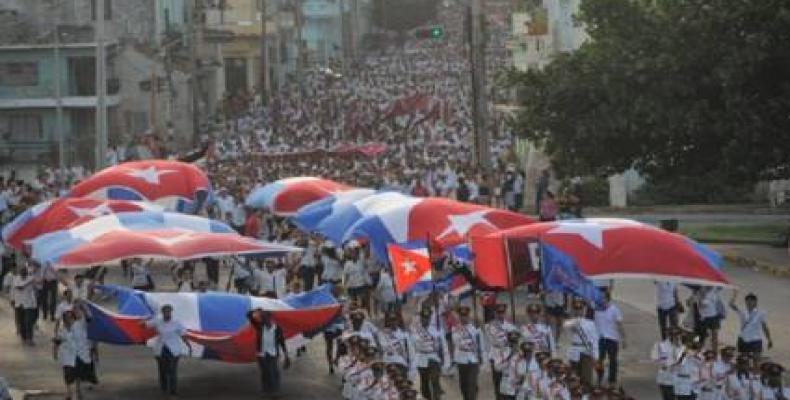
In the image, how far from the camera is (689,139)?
33.1 metres

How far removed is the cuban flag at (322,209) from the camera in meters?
27.2

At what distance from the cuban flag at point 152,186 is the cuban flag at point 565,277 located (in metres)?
11.3

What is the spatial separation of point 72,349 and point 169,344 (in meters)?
1.17

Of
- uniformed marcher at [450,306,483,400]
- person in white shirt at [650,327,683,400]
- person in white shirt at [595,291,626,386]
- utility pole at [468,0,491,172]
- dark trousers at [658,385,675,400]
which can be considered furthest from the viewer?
utility pole at [468,0,491,172]

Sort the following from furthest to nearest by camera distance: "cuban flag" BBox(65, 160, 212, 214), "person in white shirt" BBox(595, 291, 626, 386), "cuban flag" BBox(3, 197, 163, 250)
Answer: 1. "cuban flag" BBox(65, 160, 212, 214)
2. "cuban flag" BBox(3, 197, 163, 250)
3. "person in white shirt" BBox(595, 291, 626, 386)

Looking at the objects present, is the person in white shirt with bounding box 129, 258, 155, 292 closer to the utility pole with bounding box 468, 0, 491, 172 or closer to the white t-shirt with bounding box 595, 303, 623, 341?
the white t-shirt with bounding box 595, 303, 623, 341

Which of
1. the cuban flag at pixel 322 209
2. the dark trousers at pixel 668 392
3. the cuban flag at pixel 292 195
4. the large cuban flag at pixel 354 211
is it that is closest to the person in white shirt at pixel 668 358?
the dark trousers at pixel 668 392

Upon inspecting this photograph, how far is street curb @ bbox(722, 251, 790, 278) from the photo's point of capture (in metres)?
31.2

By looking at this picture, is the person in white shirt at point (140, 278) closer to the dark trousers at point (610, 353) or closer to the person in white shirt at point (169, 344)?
the person in white shirt at point (169, 344)

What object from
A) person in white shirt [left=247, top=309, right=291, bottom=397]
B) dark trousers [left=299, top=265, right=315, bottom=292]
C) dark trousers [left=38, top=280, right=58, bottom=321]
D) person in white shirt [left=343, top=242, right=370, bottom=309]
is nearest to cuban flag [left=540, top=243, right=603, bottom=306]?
person in white shirt [left=247, top=309, right=291, bottom=397]

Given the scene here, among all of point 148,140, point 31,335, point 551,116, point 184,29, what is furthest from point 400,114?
point 31,335

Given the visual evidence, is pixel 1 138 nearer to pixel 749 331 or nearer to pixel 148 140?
pixel 148 140

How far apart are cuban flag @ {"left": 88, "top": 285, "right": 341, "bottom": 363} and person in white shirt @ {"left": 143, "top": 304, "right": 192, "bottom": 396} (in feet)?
0.65

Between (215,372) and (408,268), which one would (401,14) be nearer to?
(215,372)
